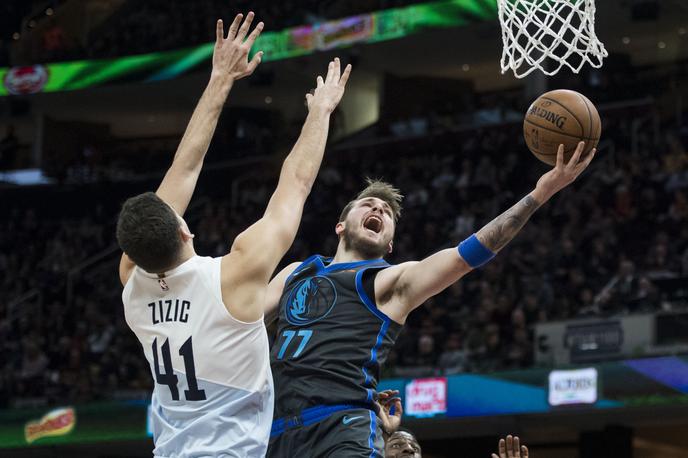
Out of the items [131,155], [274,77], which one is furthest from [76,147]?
[274,77]

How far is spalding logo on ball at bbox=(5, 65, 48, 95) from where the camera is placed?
2469 cm

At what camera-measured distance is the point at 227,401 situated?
134 inches

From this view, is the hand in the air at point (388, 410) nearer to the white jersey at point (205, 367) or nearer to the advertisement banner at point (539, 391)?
the white jersey at point (205, 367)

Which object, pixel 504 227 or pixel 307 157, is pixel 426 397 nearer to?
pixel 504 227

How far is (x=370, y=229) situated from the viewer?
16.3 ft

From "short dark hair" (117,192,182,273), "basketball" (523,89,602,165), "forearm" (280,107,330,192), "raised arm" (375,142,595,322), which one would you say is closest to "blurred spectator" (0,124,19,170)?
"basketball" (523,89,602,165)

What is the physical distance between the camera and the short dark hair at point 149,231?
3309 mm

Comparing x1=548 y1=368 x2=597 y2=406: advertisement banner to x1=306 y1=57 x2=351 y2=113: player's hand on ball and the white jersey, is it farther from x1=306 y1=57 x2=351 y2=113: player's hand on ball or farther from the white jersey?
the white jersey

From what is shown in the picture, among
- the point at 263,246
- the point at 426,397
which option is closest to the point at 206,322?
the point at 263,246

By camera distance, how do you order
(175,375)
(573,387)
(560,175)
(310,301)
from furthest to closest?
(573,387) → (310,301) → (560,175) → (175,375)

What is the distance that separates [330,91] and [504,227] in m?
0.96

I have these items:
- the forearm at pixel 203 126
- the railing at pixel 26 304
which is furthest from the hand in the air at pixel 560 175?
the railing at pixel 26 304

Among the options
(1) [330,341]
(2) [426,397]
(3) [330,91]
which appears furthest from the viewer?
(2) [426,397]

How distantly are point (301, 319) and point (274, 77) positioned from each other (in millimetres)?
19888
